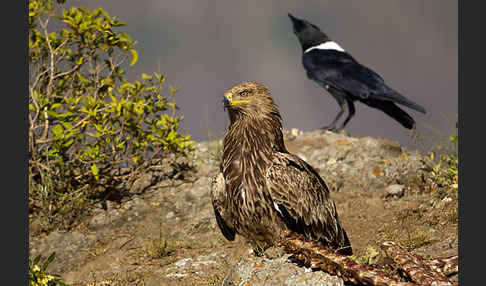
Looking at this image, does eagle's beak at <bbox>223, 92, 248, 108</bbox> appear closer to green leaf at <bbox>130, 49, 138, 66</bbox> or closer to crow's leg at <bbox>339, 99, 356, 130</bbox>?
green leaf at <bbox>130, 49, 138, 66</bbox>

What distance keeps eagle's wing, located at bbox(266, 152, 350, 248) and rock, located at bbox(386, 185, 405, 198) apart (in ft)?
8.52

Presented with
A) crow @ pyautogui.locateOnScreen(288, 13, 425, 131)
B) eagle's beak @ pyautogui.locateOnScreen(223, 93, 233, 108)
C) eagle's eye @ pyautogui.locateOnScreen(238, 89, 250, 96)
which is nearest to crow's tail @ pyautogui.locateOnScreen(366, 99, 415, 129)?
crow @ pyautogui.locateOnScreen(288, 13, 425, 131)

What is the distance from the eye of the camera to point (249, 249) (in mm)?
3805

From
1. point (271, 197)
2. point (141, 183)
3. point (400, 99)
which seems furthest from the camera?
point (141, 183)

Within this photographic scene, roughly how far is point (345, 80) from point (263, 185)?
4.17 m

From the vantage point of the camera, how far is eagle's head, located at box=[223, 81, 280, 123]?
3686mm

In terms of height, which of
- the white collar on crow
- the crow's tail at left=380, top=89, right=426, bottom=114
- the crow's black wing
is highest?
the white collar on crow

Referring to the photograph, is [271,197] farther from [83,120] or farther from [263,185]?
[83,120]

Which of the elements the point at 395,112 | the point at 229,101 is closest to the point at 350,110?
the point at 395,112

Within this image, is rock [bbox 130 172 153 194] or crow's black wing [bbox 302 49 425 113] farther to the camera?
crow's black wing [bbox 302 49 425 113]

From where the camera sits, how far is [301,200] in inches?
139

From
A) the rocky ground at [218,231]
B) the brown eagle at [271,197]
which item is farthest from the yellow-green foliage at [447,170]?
the brown eagle at [271,197]

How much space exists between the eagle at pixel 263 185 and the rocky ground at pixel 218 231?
0.75ft

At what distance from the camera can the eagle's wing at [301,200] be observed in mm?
Result: 3461
